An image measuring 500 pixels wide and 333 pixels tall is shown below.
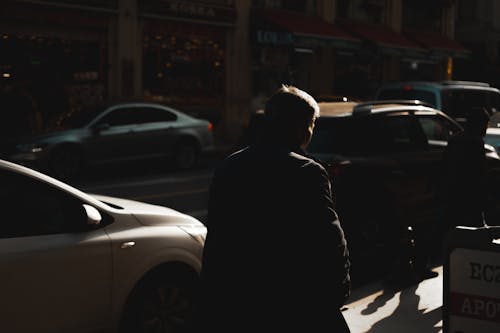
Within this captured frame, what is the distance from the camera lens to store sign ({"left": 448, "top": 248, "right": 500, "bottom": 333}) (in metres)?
3.59

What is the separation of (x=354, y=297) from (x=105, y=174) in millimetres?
11209

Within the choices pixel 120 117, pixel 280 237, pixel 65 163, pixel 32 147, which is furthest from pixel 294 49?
pixel 280 237

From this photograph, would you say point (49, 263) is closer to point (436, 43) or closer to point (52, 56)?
point (52, 56)

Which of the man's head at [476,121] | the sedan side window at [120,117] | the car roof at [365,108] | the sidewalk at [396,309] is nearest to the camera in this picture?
the sidewalk at [396,309]

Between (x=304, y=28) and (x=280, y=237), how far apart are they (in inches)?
999

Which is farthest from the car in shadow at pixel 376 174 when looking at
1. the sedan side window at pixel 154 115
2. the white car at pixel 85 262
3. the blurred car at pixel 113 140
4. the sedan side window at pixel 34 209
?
the sedan side window at pixel 154 115

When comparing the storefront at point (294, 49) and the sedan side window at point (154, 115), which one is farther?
the storefront at point (294, 49)

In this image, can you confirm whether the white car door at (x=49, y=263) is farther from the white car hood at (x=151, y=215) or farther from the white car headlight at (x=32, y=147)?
the white car headlight at (x=32, y=147)

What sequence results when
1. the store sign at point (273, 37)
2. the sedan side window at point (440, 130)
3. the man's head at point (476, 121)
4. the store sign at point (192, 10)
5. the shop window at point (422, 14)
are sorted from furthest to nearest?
1. the shop window at point (422, 14)
2. the store sign at point (273, 37)
3. the store sign at point (192, 10)
4. the sedan side window at point (440, 130)
5. the man's head at point (476, 121)

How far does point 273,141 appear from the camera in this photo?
3545 millimetres

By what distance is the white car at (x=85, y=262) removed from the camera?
4.87 meters

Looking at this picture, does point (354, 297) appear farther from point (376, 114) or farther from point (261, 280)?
point (261, 280)

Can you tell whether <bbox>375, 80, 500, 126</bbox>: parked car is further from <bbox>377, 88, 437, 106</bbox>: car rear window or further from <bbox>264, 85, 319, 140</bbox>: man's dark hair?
<bbox>264, 85, 319, 140</bbox>: man's dark hair

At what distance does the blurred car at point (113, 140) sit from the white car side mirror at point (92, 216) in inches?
429
